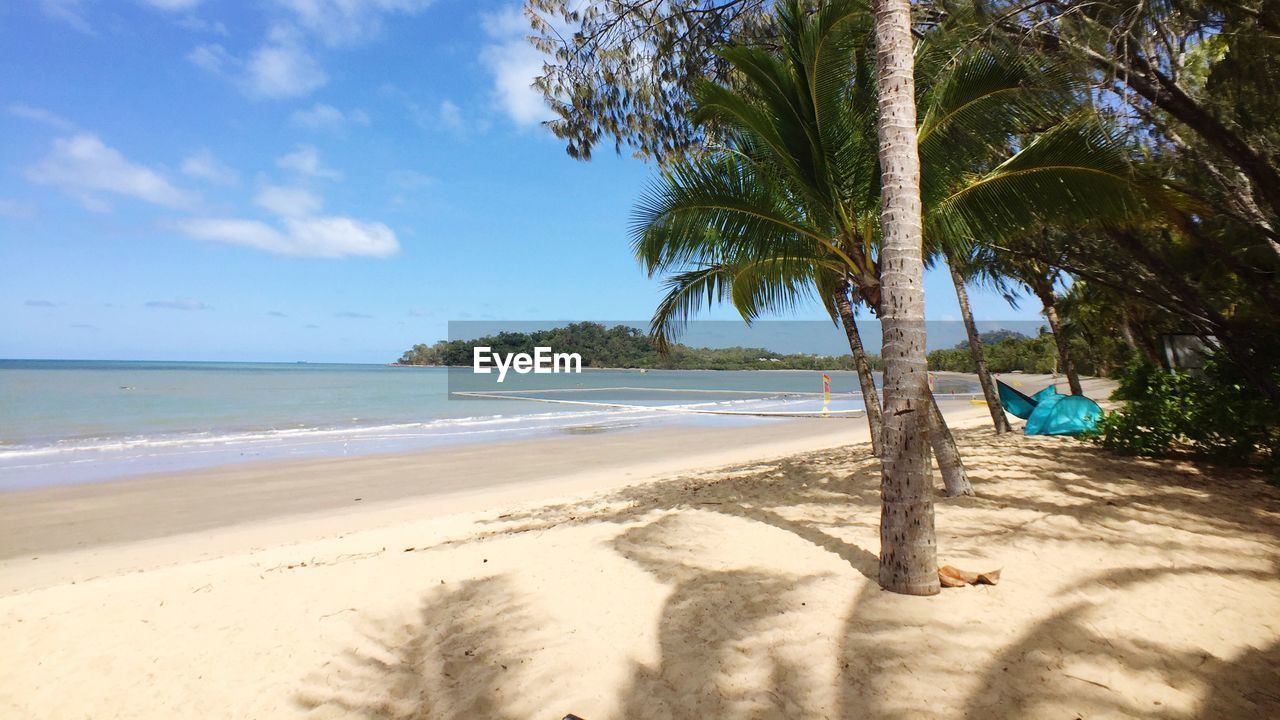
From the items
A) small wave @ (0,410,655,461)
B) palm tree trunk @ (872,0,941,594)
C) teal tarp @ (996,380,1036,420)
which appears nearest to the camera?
palm tree trunk @ (872,0,941,594)

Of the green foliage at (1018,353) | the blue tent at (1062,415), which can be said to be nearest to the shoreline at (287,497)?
the blue tent at (1062,415)

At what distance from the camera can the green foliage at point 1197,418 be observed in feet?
18.3

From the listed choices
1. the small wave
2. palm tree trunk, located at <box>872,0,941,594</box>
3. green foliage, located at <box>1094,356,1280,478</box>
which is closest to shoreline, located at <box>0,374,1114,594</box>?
the small wave

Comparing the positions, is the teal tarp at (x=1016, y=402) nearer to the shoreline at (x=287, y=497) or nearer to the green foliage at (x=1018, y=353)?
the shoreline at (x=287, y=497)

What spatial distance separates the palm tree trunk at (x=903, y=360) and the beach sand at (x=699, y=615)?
23cm

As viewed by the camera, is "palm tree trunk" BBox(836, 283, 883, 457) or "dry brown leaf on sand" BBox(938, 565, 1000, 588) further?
"palm tree trunk" BBox(836, 283, 883, 457)

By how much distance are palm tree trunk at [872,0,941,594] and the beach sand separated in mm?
230

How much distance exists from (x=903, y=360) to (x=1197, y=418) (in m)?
5.28

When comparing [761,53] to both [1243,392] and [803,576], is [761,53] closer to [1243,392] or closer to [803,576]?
[803,576]

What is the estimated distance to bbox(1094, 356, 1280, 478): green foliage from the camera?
5574mm

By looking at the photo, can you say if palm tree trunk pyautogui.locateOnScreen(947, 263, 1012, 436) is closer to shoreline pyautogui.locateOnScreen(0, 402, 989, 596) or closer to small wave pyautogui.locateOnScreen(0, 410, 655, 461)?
shoreline pyautogui.locateOnScreen(0, 402, 989, 596)

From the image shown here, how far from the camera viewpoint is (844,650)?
2545 millimetres

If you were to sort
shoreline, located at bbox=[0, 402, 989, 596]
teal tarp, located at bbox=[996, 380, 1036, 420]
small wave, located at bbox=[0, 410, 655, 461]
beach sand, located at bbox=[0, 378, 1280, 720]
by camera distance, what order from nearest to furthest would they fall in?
beach sand, located at bbox=[0, 378, 1280, 720] → shoreline, located at bbox=[0, 402, 989, 596] → teal tarp, located at bbox=[996, 380, 1036, 420] → small wave, located at bbox=[0, 410, 655, 461]

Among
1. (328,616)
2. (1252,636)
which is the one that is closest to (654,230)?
(328,616)
